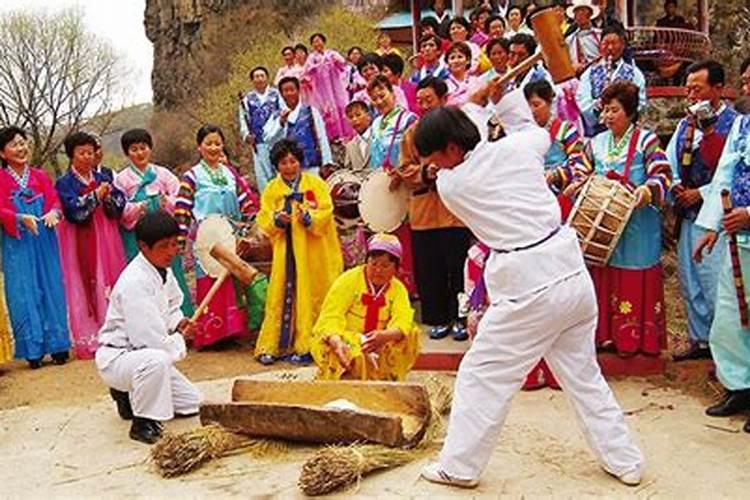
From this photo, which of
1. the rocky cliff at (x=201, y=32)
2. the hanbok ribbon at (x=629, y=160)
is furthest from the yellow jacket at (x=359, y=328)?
the rocky cliff at (x=201, y=32)

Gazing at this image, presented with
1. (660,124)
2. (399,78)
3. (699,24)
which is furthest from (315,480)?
(699,24)

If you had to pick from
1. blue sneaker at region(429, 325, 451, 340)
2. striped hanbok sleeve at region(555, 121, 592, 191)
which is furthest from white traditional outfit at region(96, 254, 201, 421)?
striped hanbok sleeve at region(555, 121, 592, 191)

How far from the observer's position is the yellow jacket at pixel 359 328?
202 inches

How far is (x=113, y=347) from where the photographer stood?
5.06m

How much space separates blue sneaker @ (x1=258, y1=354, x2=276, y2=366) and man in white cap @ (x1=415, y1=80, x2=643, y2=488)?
2851mm

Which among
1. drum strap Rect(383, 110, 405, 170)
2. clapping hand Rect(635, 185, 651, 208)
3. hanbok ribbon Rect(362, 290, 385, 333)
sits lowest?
hanbok ribbon Rect(362, 290, 385, 333)

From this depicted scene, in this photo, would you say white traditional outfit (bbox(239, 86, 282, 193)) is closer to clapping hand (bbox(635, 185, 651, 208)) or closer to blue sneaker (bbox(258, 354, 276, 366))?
blue sneaker (bbox(258, 354, 276, 366))

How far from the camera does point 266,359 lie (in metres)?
6.64

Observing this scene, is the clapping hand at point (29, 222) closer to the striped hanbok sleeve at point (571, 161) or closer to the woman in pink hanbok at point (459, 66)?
the woman in pink hanbok at point (459, 66)

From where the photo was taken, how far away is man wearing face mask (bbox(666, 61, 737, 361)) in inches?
219

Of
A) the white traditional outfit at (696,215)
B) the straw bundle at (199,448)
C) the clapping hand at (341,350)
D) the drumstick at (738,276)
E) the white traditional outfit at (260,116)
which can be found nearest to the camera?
the straw bundle at (199,448)

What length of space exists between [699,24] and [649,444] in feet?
34.6

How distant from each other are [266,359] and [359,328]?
5.22ft

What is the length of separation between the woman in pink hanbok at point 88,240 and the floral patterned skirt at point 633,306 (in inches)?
146
